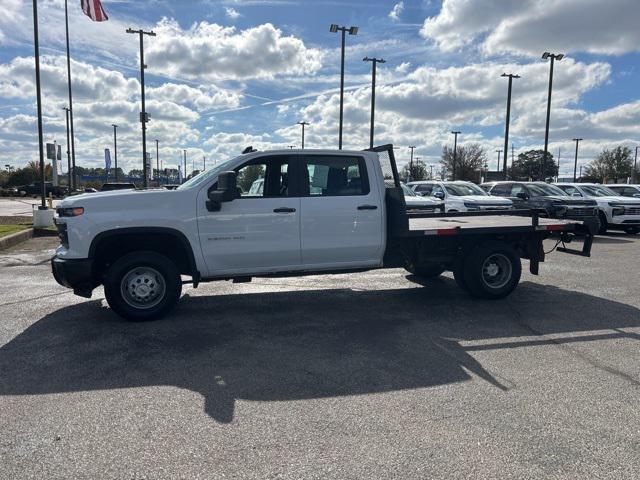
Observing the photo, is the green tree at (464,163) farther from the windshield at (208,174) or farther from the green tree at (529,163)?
the windshield at (208,174)

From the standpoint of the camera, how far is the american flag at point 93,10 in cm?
1941

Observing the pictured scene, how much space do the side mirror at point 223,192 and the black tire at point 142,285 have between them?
0.87 metres

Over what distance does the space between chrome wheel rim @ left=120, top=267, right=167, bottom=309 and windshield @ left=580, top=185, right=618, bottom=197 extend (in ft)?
59.1

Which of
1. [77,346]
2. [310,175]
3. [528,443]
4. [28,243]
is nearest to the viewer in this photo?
[528,443]

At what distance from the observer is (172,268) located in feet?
19.8

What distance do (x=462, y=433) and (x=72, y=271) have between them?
4493 millimetres

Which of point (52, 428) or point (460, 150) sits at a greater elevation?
point (460, 150)

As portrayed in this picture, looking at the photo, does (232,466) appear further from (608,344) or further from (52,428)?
(608,344)

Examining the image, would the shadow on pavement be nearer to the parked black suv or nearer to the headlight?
the headlight

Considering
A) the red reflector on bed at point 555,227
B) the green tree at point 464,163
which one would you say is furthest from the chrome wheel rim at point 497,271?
the green tree at point 464,163

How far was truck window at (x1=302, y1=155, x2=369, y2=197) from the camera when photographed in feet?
21.2

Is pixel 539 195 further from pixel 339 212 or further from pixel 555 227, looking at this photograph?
pixel 339 212

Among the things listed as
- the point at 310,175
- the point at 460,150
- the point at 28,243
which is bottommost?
the point at 28,243

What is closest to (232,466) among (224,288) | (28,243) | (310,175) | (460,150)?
(310,175)
